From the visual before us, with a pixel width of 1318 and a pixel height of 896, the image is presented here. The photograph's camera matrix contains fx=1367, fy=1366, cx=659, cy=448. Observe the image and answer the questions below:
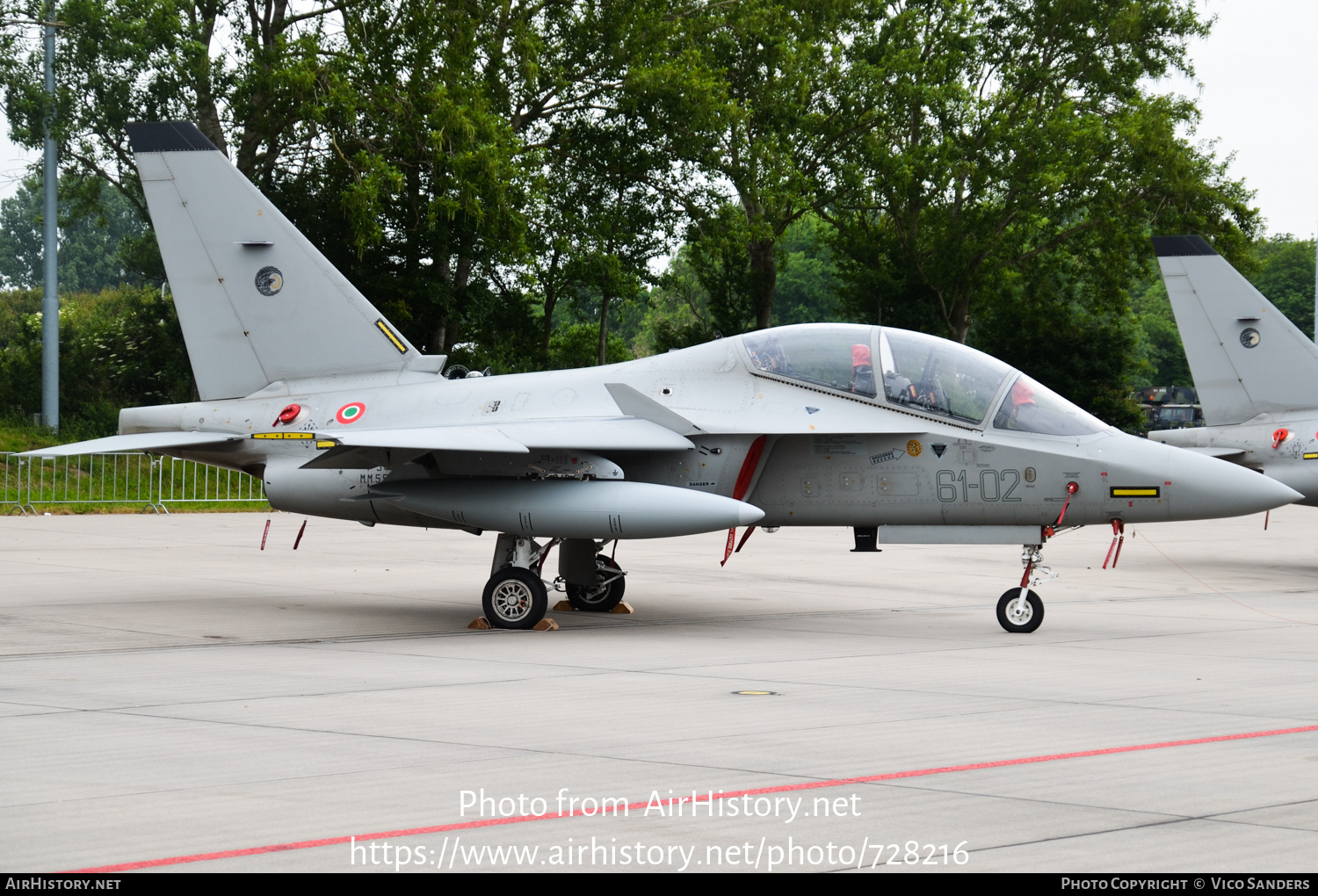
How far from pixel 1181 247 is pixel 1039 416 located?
397 inches

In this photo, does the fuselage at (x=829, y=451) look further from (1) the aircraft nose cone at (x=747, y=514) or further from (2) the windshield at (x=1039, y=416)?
(1) the aircraft nose cone at (x=747, y=514)

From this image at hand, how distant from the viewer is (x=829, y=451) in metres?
12.1

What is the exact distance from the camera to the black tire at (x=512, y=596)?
12156 mm

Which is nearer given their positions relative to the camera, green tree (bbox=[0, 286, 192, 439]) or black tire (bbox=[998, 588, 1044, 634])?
black tire (bbox=[998, 588, 1044, 634])

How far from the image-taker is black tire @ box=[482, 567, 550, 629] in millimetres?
12156

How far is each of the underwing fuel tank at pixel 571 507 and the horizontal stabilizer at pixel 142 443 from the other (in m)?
1.89

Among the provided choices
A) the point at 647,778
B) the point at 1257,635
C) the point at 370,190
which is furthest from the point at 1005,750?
the point at 370,190

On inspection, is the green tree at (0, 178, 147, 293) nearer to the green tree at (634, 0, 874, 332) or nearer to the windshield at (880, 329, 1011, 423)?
the green tree at (634, 0, 874, 332)

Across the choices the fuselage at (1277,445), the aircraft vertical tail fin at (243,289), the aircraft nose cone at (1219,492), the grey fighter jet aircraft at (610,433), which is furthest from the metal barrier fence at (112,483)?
the aircraft nose cone at (1219,492)

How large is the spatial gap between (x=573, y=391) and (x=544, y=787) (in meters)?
7.23

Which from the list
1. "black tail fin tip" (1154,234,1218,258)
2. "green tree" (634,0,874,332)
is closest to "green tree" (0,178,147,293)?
"green tree" (634,0,874,332)

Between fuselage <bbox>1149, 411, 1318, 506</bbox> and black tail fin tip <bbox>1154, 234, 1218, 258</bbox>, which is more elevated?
black tail fin tip <bbox>1154, 234, 1218, 258</bbox>

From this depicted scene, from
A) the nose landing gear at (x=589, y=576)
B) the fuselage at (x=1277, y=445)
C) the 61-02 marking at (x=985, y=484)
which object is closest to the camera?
the 61-02 marking at (x=985, y=484)

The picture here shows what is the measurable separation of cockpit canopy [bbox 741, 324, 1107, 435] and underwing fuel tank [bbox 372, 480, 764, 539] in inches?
60.7
